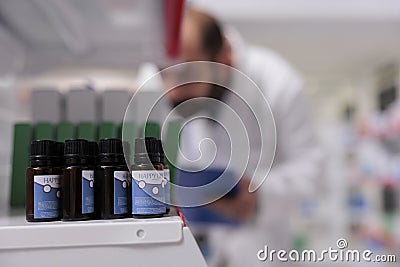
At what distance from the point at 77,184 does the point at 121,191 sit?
0.12 ft

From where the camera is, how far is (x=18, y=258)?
1.33 ft

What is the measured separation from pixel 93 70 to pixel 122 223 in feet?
2.38

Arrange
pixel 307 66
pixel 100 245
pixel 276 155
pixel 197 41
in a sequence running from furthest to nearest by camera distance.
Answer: pixel 307 66, pixel 276 155, pixel 197 41, pixel 100 245

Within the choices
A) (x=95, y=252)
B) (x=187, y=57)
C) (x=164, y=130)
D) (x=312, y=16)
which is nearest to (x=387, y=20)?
(x=312, y=16)

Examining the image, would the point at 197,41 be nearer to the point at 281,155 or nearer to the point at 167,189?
the point at 281,155

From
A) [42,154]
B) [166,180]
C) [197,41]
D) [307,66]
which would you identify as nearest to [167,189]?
[166,180]

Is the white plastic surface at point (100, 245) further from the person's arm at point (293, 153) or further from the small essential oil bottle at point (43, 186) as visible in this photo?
the person's arm at point (293, 153)

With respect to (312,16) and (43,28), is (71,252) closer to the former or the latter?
(43,28)

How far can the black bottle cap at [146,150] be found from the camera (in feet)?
1.46

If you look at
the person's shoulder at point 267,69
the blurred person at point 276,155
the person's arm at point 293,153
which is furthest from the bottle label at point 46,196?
the person's shoulder at point 267,69

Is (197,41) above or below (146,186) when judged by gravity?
above

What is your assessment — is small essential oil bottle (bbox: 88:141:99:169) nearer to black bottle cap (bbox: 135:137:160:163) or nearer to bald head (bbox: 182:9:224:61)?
black bottle cap (bbox: 135:137:160:163)

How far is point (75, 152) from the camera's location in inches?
17.9

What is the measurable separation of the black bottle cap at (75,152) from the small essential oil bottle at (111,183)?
0.5 inches
